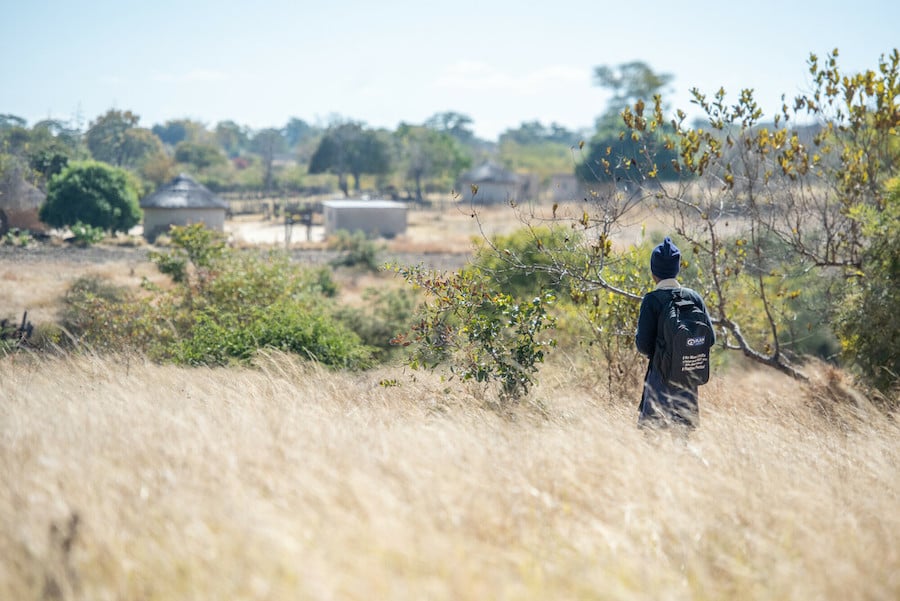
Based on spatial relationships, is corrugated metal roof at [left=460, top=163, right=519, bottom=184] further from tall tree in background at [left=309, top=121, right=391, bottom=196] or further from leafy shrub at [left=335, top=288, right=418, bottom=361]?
leafy shrub at [left=335, top=288, right=418, bottom=361]

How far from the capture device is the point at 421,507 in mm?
3350

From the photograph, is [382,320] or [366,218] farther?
[366,218]

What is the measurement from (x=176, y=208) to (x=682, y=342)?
40375mm

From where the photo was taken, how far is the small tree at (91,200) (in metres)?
37.6

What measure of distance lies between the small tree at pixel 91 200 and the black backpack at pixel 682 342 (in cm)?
3723

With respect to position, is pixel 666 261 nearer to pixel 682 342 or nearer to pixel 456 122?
pixel 682 342

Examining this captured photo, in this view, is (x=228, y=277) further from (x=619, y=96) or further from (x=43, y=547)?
(x=619, y=96)

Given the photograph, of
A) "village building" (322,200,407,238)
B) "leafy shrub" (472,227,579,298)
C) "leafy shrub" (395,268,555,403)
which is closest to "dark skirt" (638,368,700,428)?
"leafy shrub" (395,268,555,403)

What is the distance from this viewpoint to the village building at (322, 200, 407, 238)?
44.5 metres

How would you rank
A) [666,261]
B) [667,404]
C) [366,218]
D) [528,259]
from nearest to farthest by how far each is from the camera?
[667,404], [666,261], [528,259], [366,218]

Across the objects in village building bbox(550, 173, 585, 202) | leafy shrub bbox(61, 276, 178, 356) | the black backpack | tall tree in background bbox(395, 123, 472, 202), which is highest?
tall tree in background bbox(395, 123, 472, 202)

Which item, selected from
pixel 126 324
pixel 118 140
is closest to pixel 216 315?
pixel 126 324

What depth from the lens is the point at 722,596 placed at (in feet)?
9.70

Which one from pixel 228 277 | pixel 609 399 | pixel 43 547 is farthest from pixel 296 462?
pixel 228 277
